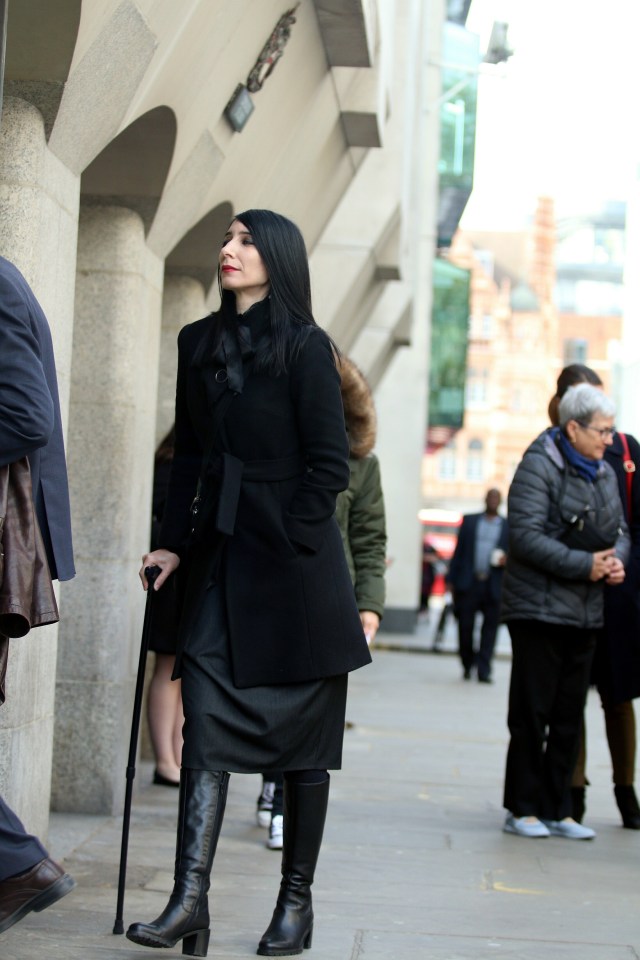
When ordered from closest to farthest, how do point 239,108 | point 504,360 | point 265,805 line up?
point 265,805 → point 239,108 → point 504,360

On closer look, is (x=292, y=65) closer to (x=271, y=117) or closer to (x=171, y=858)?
(x=271, y=117)

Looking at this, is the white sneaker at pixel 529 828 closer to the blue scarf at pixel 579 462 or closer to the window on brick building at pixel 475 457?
the blue scarf at pixel 579 462

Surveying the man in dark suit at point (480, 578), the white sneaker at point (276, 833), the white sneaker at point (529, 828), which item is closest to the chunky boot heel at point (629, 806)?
the white sneaker at point (529, 828)

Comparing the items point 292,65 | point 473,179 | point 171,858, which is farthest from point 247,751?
point 473,179

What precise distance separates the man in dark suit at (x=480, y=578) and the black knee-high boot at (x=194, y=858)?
42.9 feet

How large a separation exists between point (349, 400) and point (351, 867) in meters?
1.82

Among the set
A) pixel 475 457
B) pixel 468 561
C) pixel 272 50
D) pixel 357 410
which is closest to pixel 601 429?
pixel 357 410

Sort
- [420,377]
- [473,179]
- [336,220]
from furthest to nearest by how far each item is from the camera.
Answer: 1. [473,179]
2. [420,377]
3. [336,220]

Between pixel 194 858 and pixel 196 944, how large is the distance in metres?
0.25

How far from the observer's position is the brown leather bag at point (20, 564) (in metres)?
3.99

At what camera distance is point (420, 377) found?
1136 inches

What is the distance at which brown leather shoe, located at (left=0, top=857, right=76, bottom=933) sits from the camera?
3977 mm

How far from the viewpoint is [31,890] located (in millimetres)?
4004

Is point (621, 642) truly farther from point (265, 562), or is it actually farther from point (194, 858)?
point (194, 858)
